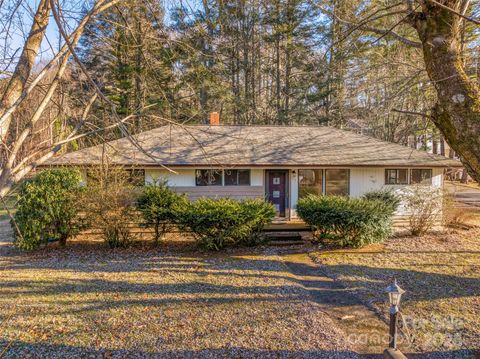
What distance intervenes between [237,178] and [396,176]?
6798 mm

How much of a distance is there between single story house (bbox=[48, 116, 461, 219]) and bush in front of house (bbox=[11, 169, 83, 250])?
2.17 metres

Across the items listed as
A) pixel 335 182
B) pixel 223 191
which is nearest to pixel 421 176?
pixel 335 182

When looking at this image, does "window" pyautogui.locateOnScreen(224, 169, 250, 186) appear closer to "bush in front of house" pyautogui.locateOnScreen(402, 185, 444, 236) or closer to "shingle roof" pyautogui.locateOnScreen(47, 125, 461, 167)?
"shingle roof" pyautogui.locateOnScreen(47, 125, 461, 167)

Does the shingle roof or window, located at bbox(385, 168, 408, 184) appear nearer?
the shingle roof

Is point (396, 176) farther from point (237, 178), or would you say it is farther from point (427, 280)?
point (427, 280)

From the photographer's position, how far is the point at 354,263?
852cm

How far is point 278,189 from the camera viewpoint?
13.6 meters

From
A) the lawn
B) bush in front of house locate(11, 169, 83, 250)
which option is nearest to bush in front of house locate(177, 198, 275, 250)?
the lawn

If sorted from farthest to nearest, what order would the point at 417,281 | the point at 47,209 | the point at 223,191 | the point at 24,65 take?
the point at 223,191
the point at 47,209
the point at 417,281
the point at 24,65

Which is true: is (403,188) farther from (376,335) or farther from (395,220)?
(376,335)

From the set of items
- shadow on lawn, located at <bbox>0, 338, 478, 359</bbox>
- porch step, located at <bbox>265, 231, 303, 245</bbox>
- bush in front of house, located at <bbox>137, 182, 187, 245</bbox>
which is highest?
bush in front of house, located at <bbox>137, 182, 187, 245</bbox>

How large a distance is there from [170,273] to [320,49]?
59.8ft

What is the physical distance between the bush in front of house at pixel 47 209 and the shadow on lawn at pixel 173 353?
229 inches

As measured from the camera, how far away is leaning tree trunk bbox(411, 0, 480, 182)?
343 cm
